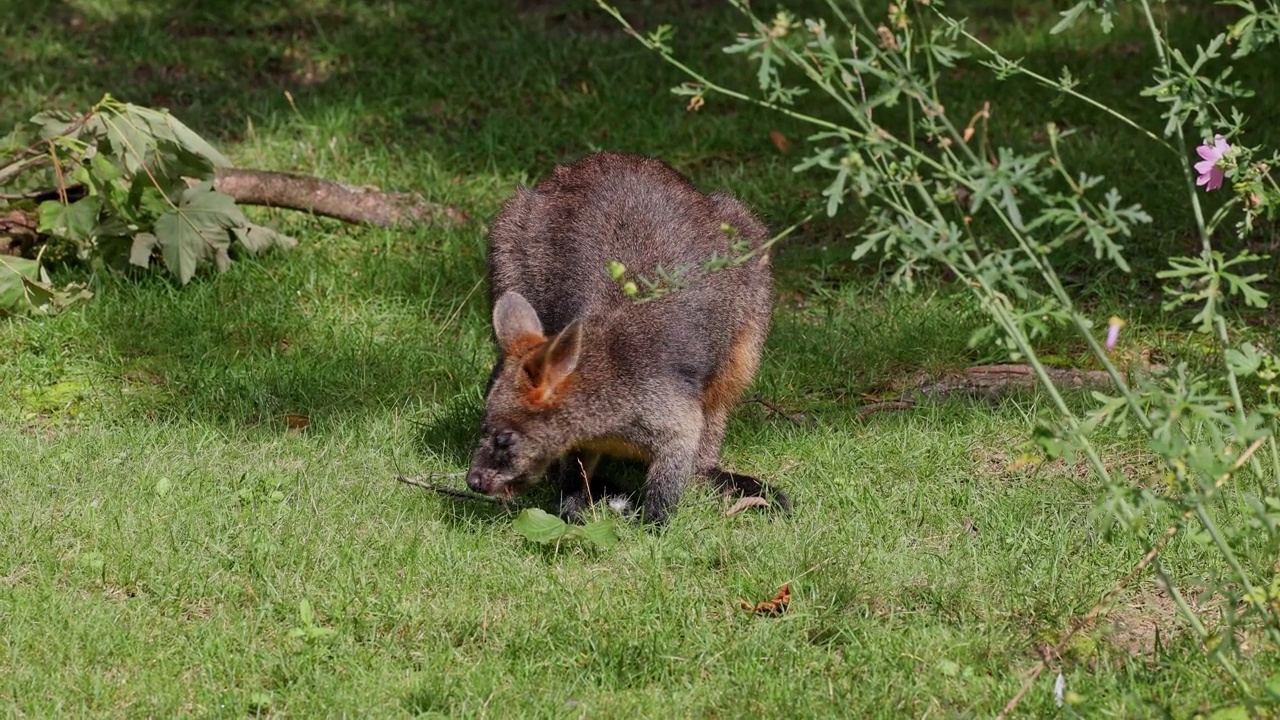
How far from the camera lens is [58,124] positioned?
6.08m

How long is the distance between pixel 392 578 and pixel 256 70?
5.08 metres

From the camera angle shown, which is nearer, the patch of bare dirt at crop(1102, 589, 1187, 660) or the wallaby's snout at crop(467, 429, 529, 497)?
the patch of bare dirt at crop(1102, 589, 1187, 660)

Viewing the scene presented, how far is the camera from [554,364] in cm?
449

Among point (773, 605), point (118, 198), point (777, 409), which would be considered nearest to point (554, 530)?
point (773, 605)

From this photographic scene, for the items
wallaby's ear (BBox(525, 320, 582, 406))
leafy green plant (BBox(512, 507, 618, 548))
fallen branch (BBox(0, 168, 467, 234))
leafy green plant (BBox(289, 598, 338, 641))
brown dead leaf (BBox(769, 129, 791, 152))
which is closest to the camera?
leafy green plant (BBox(289, 598, 338, 641))

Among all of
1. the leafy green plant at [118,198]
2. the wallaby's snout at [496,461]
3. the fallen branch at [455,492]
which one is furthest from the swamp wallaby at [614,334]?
the leafy green plant at [118,198]

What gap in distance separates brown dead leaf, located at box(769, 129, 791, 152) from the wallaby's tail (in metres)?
2.93

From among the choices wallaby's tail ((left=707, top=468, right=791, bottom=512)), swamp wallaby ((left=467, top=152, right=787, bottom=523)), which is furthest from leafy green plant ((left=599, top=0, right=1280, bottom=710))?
swamp wallaby ((left=467, top=152, right=787, bottom=523))

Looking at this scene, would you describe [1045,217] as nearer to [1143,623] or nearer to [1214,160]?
[1214,160]

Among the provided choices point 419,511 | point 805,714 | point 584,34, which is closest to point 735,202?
point 419,511

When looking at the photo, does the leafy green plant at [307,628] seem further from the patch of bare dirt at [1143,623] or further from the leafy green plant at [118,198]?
the leafy green plant at [118,198]

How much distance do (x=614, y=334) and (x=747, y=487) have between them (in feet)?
2.05

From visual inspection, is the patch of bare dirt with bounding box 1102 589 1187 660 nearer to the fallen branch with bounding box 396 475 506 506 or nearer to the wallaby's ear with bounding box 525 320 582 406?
the wallaby's ear with bounding box 525 320 582 406

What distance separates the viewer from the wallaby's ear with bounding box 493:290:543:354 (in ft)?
15.4
